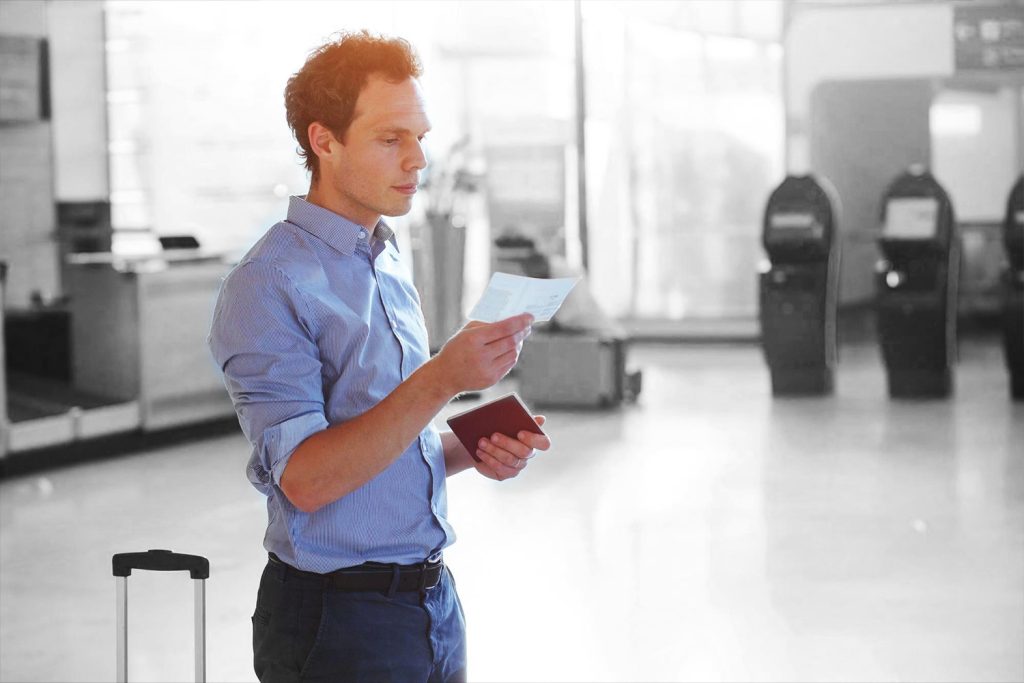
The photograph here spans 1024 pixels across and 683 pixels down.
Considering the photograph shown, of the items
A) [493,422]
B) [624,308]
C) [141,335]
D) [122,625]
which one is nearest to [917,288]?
[624,308]

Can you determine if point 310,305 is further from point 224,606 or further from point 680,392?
point 680,392

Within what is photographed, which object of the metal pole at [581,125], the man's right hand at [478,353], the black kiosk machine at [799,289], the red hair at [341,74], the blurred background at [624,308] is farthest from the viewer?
the metal pole at [581,125]

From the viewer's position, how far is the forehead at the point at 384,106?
1799 mm

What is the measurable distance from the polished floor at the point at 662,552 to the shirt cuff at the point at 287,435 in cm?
253

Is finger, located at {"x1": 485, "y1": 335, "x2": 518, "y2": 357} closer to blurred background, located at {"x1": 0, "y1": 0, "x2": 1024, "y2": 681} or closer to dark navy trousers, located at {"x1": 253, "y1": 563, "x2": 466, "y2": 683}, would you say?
dark navy trousers, located at {"x1": 253, "y1": 563, "x2": 466, "y2": 683}

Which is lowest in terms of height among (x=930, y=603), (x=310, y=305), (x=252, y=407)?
(x=930, y=603)

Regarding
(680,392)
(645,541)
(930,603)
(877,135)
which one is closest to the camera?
(930,603)

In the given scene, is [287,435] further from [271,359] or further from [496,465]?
[496,465]

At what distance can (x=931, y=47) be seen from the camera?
1173 cm

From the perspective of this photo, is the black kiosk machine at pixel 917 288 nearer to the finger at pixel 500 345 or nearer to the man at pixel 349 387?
the man at pixel 349 387

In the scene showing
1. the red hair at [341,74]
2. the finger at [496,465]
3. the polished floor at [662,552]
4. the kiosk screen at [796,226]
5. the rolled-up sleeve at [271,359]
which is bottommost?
the polished floor at [662,552]

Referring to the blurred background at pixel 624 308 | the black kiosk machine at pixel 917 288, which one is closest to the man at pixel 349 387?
the blurred background at pixel 624 308

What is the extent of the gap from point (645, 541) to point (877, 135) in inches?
323

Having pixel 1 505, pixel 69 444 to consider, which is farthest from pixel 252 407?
pixel 69 444
